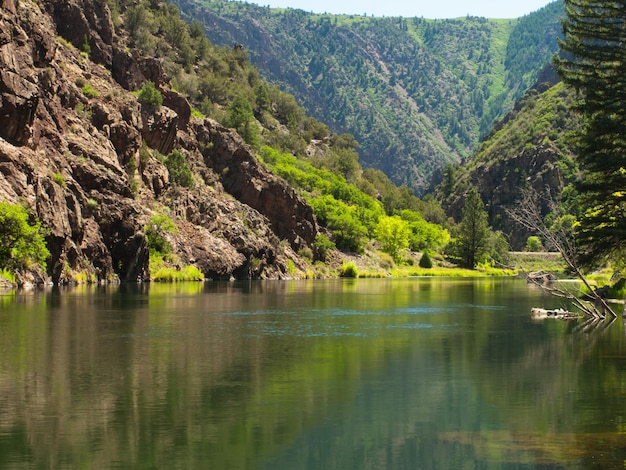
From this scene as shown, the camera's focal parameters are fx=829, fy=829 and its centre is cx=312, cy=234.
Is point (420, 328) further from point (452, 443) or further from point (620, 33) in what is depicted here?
point (452, 443)

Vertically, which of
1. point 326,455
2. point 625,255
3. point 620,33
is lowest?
point 326,455

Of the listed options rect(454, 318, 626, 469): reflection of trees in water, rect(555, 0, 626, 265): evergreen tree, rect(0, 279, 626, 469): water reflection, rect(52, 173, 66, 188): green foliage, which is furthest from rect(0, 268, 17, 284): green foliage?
rect(454, 318, 626, 469): reflection of trees in water

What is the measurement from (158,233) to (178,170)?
1991cm

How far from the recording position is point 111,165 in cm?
10481

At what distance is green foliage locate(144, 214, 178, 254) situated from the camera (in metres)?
110

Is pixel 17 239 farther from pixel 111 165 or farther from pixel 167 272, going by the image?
pixel 167 272

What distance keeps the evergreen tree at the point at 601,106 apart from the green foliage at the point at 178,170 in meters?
80.1

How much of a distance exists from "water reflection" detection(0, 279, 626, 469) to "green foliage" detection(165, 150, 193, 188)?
79.4m

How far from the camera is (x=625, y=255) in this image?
63.6m

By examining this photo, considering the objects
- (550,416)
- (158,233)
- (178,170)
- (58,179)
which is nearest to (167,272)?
(158,233)

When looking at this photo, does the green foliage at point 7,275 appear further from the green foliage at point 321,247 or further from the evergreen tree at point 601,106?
the green foliage at point 321,247

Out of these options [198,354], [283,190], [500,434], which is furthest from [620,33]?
[283,190]

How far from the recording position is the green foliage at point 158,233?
361ft

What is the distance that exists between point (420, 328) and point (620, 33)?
24312 mm
